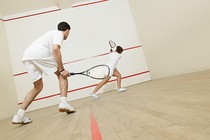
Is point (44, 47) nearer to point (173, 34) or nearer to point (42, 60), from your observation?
point (42, 60)

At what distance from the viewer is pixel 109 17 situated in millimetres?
4488

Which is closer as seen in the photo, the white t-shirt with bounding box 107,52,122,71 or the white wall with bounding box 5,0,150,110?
the white t-shirt with bounding box 107,52,122,71

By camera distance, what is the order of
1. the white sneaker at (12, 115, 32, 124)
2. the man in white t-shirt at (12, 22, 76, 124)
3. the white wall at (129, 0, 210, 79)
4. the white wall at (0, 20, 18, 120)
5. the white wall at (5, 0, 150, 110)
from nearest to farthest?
the white sneaker at (12, 115, 32, 124) < the man in white t-shirt at (12, 22, 76, 124) < the white wall at (129, 0, 210, 79) < the white wall at (0, 20, 18, 120) < the white wall at (5, 0, 150, 110)

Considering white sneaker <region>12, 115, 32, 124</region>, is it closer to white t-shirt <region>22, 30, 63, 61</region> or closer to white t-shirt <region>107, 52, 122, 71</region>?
white t-shirt <region>22, 30, 63, 61</region>

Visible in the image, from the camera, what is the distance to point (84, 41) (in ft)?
14.3

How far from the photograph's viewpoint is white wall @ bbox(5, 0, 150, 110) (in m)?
4.14

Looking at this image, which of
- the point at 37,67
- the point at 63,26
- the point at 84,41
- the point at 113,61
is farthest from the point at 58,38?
the point at 84,41

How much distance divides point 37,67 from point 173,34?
2441 mm

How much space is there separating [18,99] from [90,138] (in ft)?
11.6

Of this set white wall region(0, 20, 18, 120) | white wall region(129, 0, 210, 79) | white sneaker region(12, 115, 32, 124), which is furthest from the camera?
white wall region(0, 20, 18, 120)

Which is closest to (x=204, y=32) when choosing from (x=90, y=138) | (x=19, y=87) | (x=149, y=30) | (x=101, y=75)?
(x=149, y=30)

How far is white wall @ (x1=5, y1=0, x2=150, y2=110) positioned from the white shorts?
2.06 m

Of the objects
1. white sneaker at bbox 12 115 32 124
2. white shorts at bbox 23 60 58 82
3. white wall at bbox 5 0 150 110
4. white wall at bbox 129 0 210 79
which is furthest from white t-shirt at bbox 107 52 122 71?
white sneaker at bbox 12 115 32 124

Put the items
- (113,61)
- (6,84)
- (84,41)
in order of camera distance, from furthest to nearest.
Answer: (84,41) → (6,84) → (113,61)
